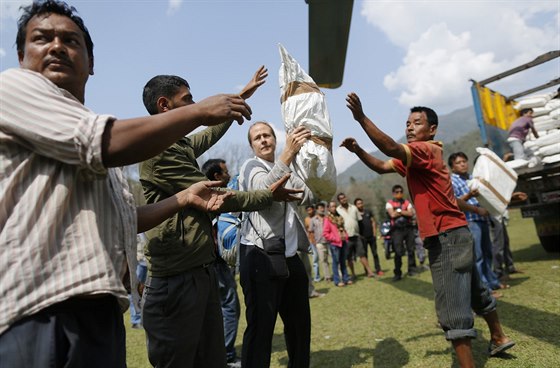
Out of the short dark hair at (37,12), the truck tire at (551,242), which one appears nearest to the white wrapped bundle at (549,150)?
the truck tire at (551,242)

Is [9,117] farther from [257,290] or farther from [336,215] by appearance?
[336,215]

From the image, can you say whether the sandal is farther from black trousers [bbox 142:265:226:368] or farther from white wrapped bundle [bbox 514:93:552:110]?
white wrapped bundle [bbox 514:93:552:110]

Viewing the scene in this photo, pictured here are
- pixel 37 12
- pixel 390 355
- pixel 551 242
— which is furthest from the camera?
pixel 551 242

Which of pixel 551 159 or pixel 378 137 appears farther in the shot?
pixel 551 159

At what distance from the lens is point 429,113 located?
3.43 meters

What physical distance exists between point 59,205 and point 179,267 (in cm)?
107

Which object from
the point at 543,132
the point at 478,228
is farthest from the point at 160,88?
the point at 543,132

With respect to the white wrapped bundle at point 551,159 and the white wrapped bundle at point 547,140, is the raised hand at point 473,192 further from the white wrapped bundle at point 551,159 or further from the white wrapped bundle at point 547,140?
the white wrapped bundle at point 547,140

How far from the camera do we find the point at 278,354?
4.33 metres

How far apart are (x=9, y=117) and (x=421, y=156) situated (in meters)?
2.59

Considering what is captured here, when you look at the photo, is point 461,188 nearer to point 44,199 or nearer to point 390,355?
point 390,355

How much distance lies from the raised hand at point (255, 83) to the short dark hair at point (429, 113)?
1.46 meters

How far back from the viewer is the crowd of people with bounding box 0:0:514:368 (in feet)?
3.58

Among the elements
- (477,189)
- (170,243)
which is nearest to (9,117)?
(170,243)
